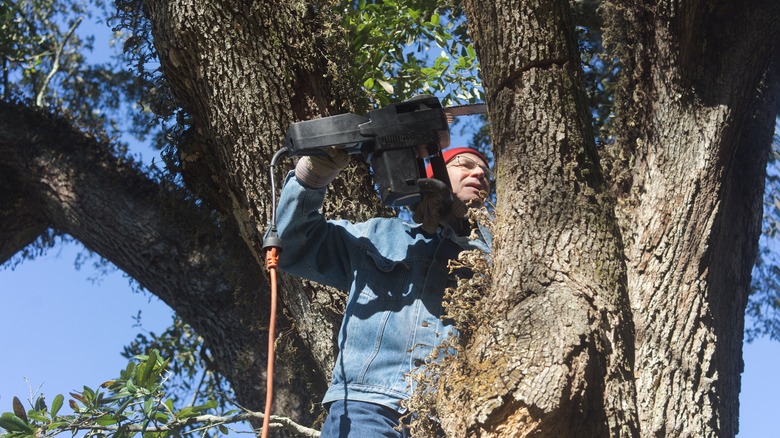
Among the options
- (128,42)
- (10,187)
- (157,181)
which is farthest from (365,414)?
(10,187)

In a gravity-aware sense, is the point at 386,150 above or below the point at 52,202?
below

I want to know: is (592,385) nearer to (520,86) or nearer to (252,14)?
(520,86)

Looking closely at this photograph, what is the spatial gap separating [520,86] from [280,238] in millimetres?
804

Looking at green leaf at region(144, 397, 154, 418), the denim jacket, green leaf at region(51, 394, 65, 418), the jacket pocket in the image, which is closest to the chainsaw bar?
the denim jacket

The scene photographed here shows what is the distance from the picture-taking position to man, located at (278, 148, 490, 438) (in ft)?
8.10

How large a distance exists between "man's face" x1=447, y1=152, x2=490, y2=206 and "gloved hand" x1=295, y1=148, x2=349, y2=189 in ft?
1.20

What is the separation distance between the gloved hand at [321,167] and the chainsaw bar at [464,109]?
1.38ft

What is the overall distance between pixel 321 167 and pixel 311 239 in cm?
24

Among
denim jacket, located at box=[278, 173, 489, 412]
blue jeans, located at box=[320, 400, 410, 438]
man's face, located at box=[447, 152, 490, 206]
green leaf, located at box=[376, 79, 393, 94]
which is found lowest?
blue jeans, located at box=[320, 400, 410, 438]

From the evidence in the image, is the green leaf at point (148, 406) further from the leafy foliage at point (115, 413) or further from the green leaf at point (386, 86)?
the green leaf at point (386, 86)

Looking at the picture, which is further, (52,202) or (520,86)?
(52,202)

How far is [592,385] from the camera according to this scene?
6.52 feet

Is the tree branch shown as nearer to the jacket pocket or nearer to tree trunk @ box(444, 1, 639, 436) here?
the jacket pocket

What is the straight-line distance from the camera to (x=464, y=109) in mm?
2816
